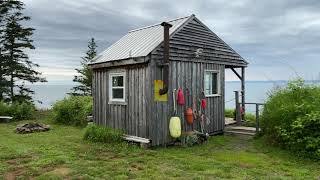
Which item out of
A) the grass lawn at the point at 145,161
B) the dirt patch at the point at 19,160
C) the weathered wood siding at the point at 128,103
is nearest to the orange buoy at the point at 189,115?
the grass lawn at the point at 145,161

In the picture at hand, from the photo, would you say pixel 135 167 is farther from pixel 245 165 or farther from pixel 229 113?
pixel 229 113

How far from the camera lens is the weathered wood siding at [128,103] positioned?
11273 millimetres

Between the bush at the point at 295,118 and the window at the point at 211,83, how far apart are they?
7.85 ft

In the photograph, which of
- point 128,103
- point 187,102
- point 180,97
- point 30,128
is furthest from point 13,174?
point 30,128

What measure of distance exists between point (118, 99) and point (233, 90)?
570 centimetres

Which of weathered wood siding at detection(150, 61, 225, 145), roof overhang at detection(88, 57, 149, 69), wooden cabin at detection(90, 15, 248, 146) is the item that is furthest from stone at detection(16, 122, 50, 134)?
weathered wood siding at detection(150, 61, 225, 145)

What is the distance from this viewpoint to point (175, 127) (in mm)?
11469

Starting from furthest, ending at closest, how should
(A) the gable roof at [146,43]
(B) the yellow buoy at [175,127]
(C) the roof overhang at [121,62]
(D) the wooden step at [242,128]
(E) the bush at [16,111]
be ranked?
(E) the bush at [16,111], (D) the wooden step at [242,128], (A) the gable roof at [146,43], (B) the yellow buoy at [175,127], (C) the roof overhang at [121,62]

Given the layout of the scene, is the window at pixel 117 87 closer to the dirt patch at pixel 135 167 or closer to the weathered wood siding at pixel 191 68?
the weathered wood siding at pixel 191 68

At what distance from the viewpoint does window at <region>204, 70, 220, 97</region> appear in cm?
1372

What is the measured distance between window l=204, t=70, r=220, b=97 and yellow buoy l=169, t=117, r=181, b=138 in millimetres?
2490

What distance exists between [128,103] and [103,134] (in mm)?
1263

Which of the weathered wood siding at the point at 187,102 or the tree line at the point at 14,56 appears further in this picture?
the tree line at the point at 14,56

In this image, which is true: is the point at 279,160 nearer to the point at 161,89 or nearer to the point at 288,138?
the point at 288,138
